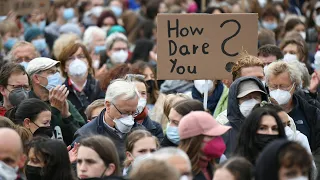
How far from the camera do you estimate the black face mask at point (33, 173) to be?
A: 27.7 ft

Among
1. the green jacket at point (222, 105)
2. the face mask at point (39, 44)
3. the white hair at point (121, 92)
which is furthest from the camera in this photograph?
the face mask at point (39, 44)

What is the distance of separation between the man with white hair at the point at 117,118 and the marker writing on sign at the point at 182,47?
1.58 metres

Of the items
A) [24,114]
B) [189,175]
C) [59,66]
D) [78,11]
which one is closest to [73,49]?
[59,66]

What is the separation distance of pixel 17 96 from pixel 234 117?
2.53m

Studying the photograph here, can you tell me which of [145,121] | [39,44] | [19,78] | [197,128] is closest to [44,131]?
[145,121]

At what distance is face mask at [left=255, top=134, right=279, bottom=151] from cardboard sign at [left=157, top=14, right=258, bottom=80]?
9.06 feet

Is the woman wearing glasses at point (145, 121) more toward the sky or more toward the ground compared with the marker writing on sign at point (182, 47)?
more toward the ground

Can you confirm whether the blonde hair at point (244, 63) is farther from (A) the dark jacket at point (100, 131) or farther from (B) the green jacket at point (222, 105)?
(A) the dark jacket at point (100, 131)

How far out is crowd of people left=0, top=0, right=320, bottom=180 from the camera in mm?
7859

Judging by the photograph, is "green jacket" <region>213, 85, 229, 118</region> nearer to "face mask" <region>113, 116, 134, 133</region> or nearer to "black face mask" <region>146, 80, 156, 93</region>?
"black face mask" <region>146, 80, 156, 93</region>

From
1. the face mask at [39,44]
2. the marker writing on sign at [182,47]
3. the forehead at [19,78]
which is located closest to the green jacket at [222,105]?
the marker writing on sign at [182,47]

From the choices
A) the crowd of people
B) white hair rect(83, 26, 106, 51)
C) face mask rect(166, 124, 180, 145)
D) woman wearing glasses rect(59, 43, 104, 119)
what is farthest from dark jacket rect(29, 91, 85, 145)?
white hair rect(83, 26, 106, 51)

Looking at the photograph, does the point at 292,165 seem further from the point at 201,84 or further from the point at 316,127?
the point at 201,84

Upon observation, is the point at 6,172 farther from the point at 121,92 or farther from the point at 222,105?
the point at 222,105
